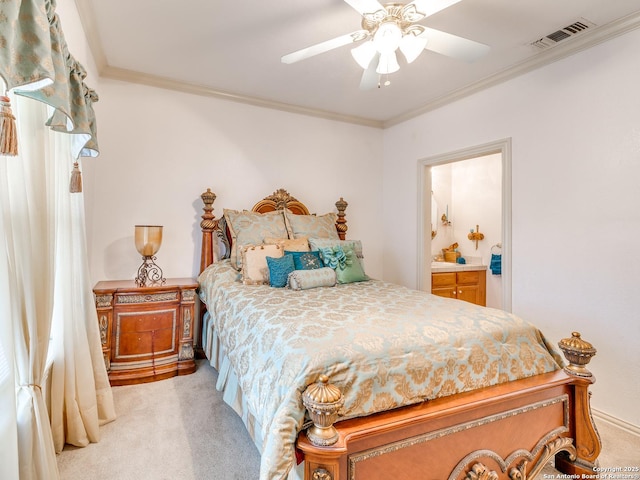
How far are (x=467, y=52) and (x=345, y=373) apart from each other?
6.19 feet

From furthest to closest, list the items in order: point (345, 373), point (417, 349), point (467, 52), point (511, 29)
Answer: point (511, 29) → point (467, 52) → point (417, 349) → point (345, 373)

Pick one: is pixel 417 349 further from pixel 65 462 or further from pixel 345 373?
pixel 65 462

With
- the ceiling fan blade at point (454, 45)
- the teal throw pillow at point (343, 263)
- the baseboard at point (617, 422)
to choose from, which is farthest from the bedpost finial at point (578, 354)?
the ceiling fan blade at point (454, 45)

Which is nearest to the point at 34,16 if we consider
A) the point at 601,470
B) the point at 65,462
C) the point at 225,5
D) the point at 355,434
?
the point at 225,5

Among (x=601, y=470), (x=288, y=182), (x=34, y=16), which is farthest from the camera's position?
(x=288, y=182)

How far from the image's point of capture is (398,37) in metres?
1.81

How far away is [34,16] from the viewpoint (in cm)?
108

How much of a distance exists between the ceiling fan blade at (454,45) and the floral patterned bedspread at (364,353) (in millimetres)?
1452

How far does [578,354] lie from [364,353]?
1.15 meters

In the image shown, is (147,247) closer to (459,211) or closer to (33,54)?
(33,54)

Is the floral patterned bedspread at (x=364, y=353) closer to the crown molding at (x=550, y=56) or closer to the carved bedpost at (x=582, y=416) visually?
the carved bedpost at (x=582, y=416)

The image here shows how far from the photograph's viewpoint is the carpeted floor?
1640mm

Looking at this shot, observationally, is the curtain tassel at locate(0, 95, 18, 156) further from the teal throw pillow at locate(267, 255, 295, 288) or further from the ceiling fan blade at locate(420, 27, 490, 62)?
the ceiling fan blade at locate(420, 27, 490, 62)

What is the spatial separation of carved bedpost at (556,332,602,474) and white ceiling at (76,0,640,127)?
204 cm
